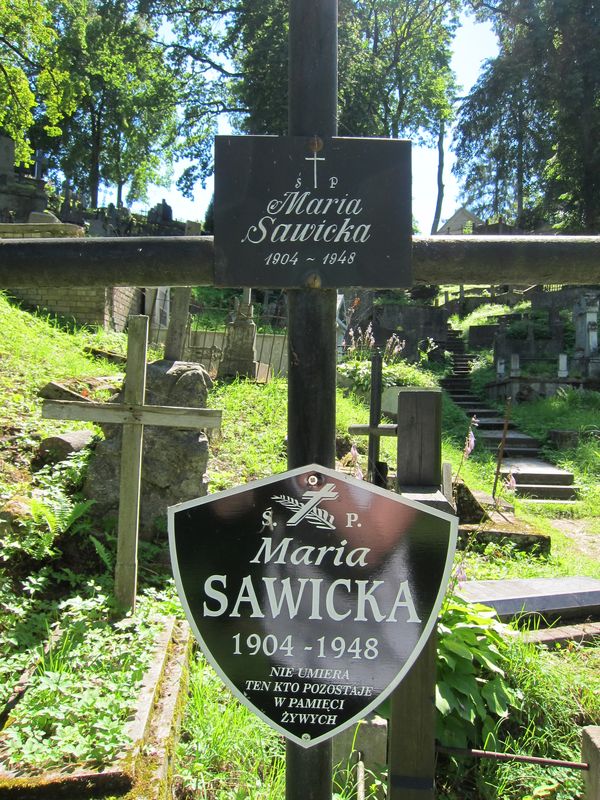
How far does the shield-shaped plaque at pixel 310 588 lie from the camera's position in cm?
140

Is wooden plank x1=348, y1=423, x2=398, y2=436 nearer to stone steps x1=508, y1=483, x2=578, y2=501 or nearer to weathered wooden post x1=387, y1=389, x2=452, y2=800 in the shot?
weathered wooden post x1=387, y1=389, x2=452, y2=800

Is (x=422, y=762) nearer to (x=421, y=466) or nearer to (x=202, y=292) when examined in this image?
(x=421, y=466)

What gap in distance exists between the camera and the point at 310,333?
4.74 ft

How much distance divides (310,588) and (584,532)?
25.7 feet

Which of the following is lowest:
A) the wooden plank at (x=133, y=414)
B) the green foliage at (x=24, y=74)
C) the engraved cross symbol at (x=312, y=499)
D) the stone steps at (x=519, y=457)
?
the stone steps at (x=519, y=457)

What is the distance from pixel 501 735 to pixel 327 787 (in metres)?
1.86

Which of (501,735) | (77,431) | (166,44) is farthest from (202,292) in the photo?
(501,735)

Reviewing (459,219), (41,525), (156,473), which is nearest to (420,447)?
(41,525)

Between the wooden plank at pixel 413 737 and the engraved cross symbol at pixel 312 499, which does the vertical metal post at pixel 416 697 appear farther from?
the engraved cross symbol at pixel 312 499

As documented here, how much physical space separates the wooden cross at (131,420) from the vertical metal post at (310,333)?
252 cm

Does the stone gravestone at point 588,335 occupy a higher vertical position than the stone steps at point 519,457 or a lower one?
higher

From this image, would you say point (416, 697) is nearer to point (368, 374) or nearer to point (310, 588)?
point (310, 588)

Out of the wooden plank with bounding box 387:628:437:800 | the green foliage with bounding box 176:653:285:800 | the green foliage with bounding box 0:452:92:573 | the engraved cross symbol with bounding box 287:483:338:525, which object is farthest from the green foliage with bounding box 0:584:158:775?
the engraved cross symbol with bounding box 287:483:338:525

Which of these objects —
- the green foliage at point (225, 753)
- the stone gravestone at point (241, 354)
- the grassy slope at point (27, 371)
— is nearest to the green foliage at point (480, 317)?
the stone gravestone at point (241, 354)
